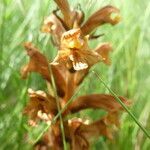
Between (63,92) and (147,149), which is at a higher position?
(63,92)

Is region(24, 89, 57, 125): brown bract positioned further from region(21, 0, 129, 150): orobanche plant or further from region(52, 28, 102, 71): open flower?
region(52, 28, 102, 71): open flower

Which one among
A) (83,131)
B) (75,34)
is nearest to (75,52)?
(75,34)

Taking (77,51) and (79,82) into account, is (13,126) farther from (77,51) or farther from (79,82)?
(77,51)

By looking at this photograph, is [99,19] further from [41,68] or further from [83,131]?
[83,131]

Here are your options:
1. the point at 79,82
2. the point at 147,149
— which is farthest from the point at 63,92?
the point at 147,149

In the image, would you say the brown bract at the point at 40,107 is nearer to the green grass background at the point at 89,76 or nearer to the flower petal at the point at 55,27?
the green grass background at the point at 89,76

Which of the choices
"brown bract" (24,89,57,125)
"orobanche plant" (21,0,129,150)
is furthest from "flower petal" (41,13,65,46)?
"brown bract" (24,89,57,125)

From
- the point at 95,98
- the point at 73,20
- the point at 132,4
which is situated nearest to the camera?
the point at 73,20
